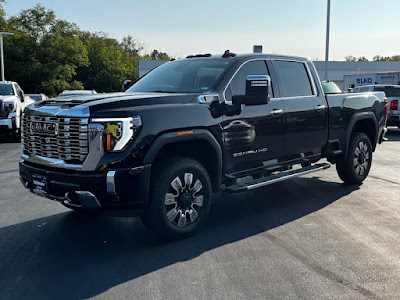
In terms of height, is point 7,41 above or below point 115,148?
above

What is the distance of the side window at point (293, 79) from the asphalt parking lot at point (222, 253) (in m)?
1.60

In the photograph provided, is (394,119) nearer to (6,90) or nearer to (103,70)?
(6,90)

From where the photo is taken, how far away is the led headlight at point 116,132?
4191 millimetres

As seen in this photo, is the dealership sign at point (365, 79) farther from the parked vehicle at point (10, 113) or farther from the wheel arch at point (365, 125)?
the wheel arch at point (365, 125)

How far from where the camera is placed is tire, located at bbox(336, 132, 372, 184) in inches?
286

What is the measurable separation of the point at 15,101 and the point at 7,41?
33212 millimetres

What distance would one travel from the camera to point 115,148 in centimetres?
421

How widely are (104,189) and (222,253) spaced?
4.37 ft

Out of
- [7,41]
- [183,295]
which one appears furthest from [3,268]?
[7,41]

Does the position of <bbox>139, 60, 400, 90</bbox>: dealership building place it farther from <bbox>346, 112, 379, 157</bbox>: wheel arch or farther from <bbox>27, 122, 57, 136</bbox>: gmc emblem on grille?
<bbox>27, 122, 57, 136</bbox>: gmc emblem on grille

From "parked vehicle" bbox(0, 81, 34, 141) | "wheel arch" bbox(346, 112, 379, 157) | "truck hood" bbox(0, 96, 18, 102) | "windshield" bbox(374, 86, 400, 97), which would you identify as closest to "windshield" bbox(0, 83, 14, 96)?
"parked vehicle" bbox(0, 81, 34, 141)

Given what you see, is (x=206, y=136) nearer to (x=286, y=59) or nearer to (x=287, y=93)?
(x=287, y=93)

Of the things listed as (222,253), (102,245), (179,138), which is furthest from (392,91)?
(102,245)

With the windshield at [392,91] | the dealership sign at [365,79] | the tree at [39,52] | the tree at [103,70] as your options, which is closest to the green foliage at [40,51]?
the tree at [39,52]
